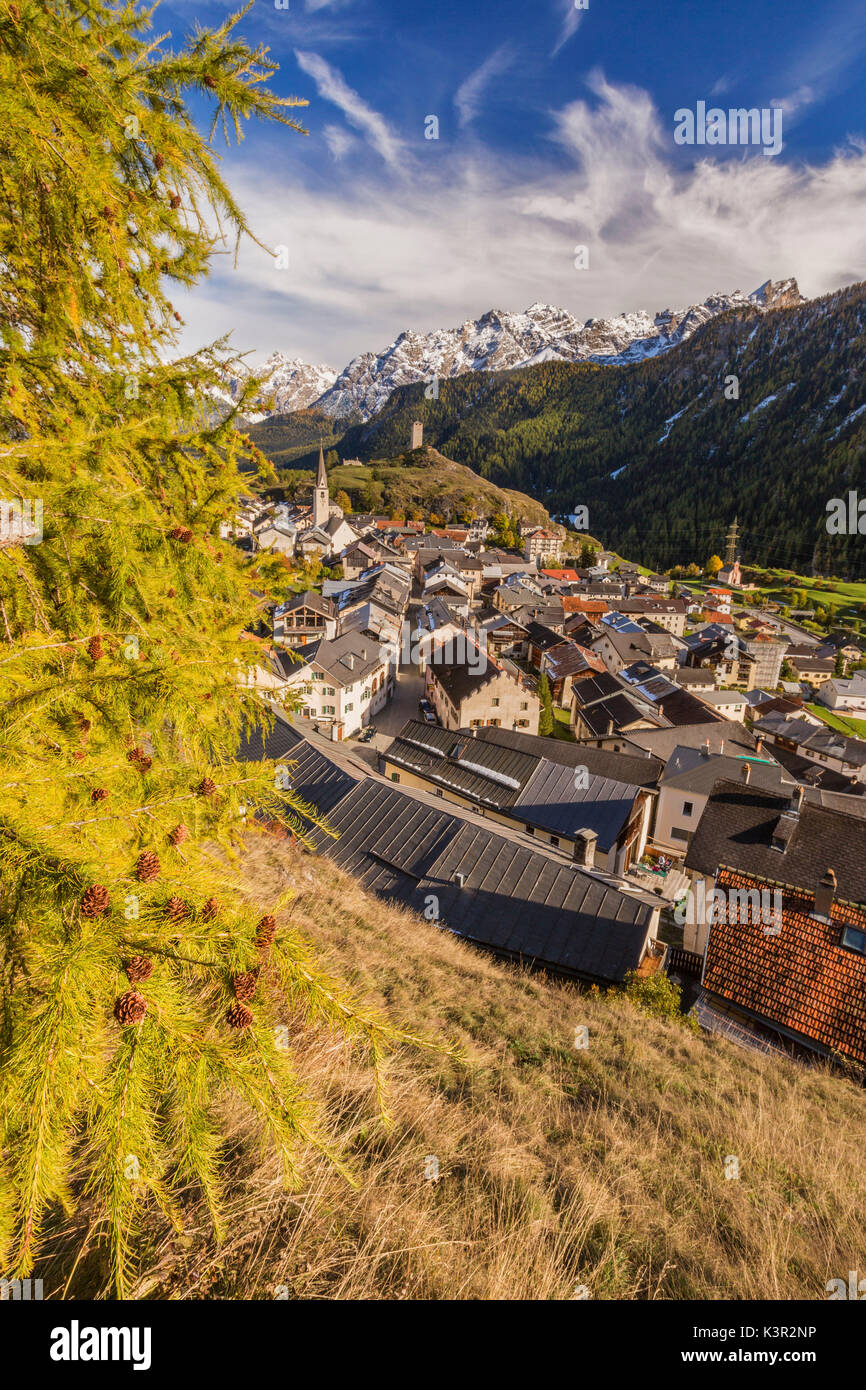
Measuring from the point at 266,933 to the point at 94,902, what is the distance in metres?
0.62

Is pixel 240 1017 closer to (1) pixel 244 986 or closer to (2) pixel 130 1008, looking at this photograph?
(1) pixel 244 986

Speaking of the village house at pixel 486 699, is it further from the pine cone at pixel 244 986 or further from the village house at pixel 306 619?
the pine cone at pixel 244 986

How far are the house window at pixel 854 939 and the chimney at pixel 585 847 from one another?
8.53 metres

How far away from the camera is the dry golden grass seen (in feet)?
11.9

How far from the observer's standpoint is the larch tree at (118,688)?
1.91m

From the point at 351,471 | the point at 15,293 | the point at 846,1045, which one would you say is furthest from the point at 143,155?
the point at 351,471

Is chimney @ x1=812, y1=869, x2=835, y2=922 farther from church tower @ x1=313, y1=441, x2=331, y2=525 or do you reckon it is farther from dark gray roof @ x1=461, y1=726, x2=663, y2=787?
church tower @ x1=313, y1=441, x2=331, y2=525

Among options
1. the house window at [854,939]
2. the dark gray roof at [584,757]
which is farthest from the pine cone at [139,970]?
the dark gray roof at [584,757]

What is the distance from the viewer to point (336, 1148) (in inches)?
178

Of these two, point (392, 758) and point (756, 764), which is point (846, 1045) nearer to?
point (392, 758)

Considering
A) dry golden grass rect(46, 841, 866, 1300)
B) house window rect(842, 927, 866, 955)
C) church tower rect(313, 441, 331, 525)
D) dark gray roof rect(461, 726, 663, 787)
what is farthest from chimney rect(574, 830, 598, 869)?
church tower rect(313, 441, 331, 525)

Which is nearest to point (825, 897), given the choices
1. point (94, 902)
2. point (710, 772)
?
point (710, 772)
